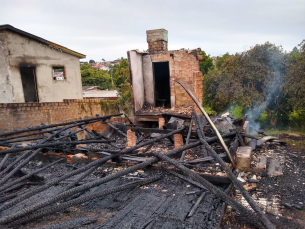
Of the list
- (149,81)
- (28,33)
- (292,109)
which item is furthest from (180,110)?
(28,33)

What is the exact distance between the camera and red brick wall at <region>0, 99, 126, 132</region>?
10.6m

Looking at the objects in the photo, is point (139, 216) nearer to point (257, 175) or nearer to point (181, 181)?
point (181, 181)

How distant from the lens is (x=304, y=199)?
3.63 metres

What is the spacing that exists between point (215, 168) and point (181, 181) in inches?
36.8

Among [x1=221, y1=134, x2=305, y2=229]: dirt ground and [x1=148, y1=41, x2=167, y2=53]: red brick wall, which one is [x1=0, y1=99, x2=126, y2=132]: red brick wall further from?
[x1=221, y1=134, x2=305, y2=229]: dirt ground

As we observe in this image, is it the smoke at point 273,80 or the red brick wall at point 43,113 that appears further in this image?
the smoke at point 273,80

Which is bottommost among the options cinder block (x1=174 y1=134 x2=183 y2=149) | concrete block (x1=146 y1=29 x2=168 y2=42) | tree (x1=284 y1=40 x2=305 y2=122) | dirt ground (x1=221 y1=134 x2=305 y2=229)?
dirt ground (x1=221 y1=134 x2=305 y2=229)

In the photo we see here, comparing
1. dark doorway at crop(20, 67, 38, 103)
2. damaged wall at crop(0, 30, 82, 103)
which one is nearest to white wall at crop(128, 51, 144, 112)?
damaged wall at crop(0, 30, 82, 103)

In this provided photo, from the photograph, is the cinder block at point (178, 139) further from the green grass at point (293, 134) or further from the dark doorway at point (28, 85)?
the dark doorway at point (28, 85)

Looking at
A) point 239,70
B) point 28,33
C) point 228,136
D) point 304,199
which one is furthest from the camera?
point 239,70

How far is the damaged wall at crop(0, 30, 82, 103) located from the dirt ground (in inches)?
589

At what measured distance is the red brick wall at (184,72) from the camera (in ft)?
29.6

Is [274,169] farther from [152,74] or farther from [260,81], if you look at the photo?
[260,81]

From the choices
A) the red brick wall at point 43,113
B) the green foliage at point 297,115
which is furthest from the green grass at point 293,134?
the red brick wall at point 43,113
